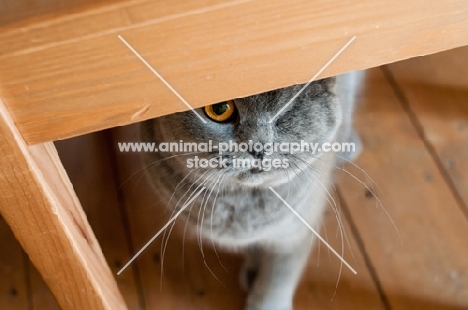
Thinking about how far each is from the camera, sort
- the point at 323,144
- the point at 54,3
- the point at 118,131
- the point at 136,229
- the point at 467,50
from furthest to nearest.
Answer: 1. the point at 467,50
2. the point at 118,131
3. the point at 136,229
4. the point at 323,144
5. the point at 54,3

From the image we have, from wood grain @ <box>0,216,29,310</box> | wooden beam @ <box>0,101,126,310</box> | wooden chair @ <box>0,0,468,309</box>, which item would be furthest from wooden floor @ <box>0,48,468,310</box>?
wooden chair @ <box>0,0,468,309</box>

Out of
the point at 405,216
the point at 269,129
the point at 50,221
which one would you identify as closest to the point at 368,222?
the point at 405,216

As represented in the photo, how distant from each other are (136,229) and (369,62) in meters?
0.79

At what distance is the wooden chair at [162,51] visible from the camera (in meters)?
0.36

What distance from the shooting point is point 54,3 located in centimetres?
36

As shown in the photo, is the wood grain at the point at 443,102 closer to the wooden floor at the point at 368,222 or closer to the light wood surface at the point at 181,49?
the wooden floor at the point at 368,222

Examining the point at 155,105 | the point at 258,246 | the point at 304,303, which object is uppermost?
the point at 155,105

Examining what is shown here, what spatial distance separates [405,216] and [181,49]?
856 mm

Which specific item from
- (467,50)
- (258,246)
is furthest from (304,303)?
(467,50)

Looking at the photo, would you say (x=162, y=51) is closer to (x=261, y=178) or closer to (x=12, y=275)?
(x=261, y=178)

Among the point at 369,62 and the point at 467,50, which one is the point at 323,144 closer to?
the point at 369,62

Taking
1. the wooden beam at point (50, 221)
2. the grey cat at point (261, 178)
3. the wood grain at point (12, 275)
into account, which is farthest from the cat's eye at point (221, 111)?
the wood grain at point (12, 275)

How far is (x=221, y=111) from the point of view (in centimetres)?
69

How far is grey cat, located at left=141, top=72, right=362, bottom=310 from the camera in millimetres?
686
